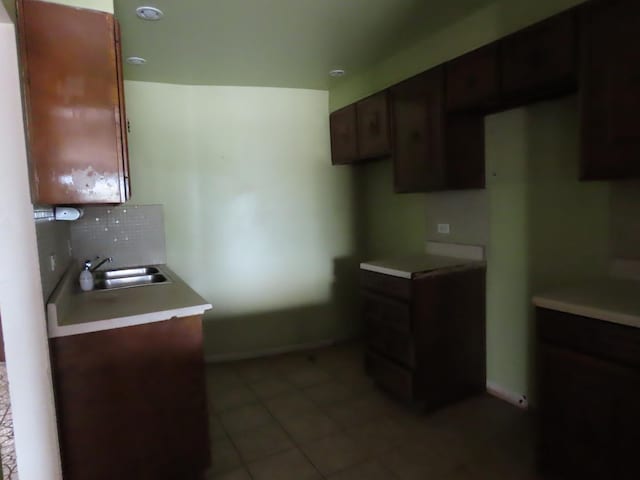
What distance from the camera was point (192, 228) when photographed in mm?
3432

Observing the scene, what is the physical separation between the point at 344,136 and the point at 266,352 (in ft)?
6.88

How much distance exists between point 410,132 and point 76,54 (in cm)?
194

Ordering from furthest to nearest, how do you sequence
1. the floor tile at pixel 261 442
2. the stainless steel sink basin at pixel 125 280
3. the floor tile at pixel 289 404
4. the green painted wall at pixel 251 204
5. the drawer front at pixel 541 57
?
the green painted wall at pixel 251 204
the stainless steel sink basin at pixel 125 280
the floor tile at pixel 289 404
the floor tile at pixel 261 442
the drawer front at pixel 541 57

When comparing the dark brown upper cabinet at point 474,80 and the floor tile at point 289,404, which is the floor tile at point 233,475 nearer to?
the floor tile at point 289,404

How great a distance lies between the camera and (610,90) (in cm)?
Answer: 166

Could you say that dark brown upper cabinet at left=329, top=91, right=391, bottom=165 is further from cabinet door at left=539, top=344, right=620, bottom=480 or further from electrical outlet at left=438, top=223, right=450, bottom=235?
cabinet door at left=539, top=344, right=620, bottom=480

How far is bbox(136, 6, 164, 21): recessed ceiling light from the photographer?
2.13m

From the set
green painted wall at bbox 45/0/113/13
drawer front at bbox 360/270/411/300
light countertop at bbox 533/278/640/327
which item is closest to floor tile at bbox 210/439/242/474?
drawer front at bbox 360/270/411/300

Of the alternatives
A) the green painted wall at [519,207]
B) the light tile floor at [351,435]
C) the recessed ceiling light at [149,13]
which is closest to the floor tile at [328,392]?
the light tile floor at [351,435]

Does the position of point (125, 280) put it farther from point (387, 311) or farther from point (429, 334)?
point (429, 334)

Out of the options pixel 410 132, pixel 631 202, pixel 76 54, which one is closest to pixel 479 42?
pixel 410 132

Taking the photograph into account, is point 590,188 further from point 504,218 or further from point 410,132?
point 410,132

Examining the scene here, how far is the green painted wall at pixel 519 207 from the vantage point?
7.06 feet

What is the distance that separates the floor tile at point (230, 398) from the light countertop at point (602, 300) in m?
2.01
